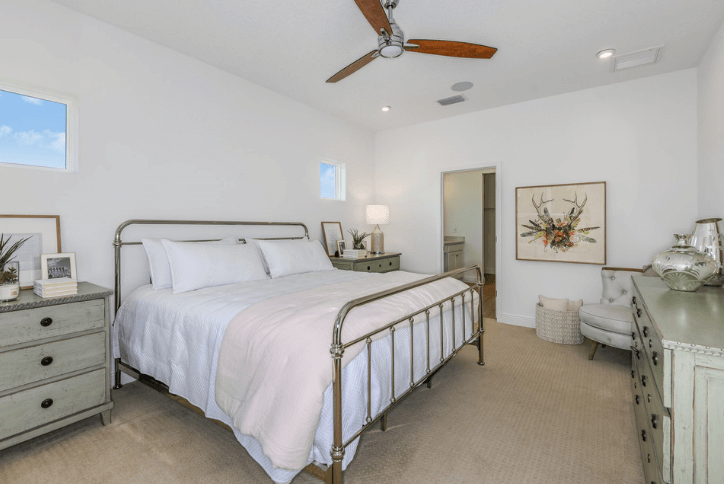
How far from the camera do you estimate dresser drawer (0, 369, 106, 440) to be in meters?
1.72

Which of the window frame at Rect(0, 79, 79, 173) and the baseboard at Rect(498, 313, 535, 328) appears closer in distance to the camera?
the window frame at Rect(0, 79, 79, 173)

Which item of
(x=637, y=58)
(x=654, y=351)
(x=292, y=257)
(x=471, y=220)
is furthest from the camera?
(x=471, y=220)

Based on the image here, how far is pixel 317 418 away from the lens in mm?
1332

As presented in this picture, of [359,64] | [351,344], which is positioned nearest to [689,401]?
[351,344]

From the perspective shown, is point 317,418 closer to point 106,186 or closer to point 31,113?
point 106,186

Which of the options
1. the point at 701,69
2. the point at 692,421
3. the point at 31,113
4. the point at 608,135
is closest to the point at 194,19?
the point at 31,113

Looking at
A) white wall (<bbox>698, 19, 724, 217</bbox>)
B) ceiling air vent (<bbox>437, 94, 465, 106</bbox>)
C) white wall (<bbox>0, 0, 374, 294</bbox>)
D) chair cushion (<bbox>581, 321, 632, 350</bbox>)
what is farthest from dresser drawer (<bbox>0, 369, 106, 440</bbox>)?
white wall (<bbox>698, 19, 724, 217</bbox>)

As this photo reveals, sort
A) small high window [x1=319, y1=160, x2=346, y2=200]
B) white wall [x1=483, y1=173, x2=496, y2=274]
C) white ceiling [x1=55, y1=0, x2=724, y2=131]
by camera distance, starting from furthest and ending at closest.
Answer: white wall [x1=483, y1=173, x2=496, y2=274], small high window [x1=319, y1=160, x2=346, y2=200], white ceiling [x1=55, y1=0, x2=724, y2=131]

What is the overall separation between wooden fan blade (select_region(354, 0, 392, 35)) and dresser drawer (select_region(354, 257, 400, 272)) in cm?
257

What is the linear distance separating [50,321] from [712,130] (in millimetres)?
4735

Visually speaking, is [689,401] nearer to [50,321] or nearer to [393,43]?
[393,43]

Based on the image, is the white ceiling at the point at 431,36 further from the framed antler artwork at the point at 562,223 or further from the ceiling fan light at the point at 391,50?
the framed antler artwork at the point at 562,223

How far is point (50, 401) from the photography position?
186 cm

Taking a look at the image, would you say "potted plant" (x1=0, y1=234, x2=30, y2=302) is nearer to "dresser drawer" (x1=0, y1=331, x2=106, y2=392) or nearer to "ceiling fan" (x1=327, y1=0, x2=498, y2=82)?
"dresser drawer" (x1=0, y1=331, x2=106, y2=392)
